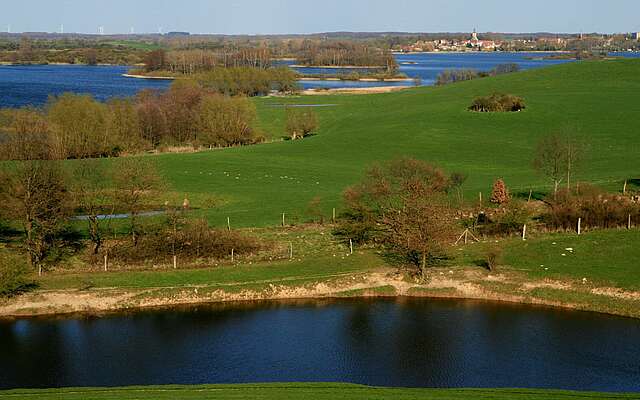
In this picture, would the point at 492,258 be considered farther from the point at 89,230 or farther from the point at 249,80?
the point at 249,80

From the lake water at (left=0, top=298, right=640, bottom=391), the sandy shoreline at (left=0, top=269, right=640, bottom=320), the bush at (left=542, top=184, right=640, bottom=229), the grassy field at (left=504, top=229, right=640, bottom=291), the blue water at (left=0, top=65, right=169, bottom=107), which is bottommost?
the lake water at (left=0, top=298, right=640, bottom=391)

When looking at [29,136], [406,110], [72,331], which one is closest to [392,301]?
[72,331]

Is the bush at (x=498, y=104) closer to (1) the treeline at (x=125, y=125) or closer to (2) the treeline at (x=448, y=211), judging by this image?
(1) the treeline at (x=125, y=125)

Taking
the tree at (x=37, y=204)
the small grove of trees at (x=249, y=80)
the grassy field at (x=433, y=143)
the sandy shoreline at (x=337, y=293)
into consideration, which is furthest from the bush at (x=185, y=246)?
the small grove of trees at (x=249, y=80)

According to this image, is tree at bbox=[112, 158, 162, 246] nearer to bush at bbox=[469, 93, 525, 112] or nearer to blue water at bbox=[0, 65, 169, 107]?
bush at bbox=[469, 93, 525, 112]

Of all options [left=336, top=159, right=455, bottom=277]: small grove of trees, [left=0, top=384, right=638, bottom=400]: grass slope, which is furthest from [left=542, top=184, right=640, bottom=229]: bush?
[left=0, top=384, right=638, bottom=400]: grass slope

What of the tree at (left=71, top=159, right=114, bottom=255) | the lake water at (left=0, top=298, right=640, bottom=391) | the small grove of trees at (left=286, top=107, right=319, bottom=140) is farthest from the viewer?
the small grove of trees at (left=286, top=107, right=319, bottom=140)
